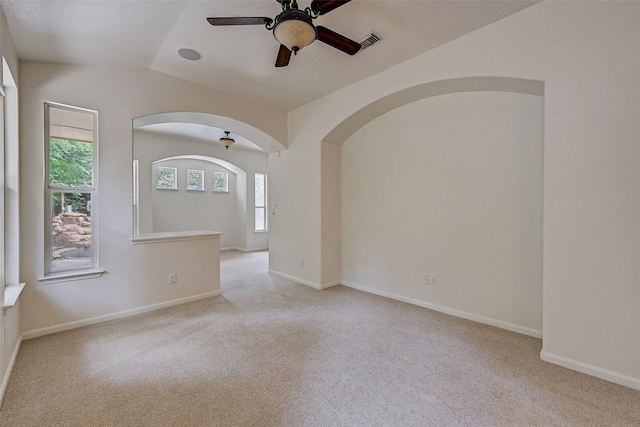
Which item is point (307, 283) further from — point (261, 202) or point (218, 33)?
point (261, 202)

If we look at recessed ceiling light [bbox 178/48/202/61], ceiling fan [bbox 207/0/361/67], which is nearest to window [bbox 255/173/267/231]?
recessed ceiling light [bbox 178/48/202/61]

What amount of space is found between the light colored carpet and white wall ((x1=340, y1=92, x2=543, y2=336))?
17.5 inches

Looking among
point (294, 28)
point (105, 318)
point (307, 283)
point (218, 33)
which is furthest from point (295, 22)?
point (307, 283)

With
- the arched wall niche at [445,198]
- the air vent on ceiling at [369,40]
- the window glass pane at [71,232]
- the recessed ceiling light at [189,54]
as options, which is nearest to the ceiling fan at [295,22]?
the air vent on ceiling at [369,40]

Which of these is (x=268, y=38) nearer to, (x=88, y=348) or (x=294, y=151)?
(x=294, y=151)

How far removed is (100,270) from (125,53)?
2.40m

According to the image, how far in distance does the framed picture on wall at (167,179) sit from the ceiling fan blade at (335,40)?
6.68 metres

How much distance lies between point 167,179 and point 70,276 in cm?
510

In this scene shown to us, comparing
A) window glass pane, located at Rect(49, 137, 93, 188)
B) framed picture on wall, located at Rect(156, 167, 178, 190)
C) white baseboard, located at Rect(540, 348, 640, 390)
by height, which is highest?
framed picture on wall, located at Rect(156, 167, 178, 190)

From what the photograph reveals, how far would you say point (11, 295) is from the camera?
2.31 metres

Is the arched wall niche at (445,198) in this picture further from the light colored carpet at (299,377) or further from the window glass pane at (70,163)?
the window glass pane at (70,163)

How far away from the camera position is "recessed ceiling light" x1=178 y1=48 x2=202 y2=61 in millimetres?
3053

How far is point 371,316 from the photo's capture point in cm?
335

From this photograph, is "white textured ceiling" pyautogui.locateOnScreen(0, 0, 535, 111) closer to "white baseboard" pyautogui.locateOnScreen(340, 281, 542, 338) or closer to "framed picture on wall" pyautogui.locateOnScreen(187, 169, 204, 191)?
"white baseboard" pyautogui.locateOnScreen(340, 281, 542, 338)
